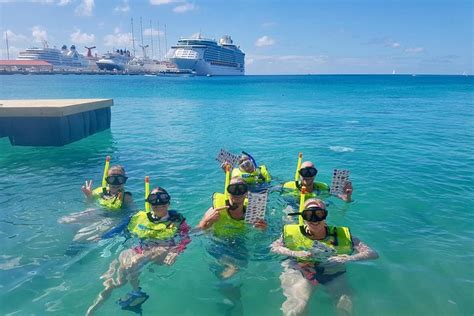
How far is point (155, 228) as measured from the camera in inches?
262

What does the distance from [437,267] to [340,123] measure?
21.7 m

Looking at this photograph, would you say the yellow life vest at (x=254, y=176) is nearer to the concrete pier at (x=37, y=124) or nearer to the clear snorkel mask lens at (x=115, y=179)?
the clear snorkel mask lens at (x=115, y=179)

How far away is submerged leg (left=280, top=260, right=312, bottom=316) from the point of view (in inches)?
224

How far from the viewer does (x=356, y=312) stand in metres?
6.09

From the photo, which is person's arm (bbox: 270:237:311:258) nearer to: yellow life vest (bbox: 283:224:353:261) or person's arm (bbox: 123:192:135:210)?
yellow life vest (bbox: 283:224:353:261)

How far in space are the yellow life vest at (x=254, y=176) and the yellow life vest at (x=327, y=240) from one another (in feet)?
12.3

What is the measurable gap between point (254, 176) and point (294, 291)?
462 cm

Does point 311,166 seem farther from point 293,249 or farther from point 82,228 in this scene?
point 82,228

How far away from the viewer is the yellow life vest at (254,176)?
10.1m

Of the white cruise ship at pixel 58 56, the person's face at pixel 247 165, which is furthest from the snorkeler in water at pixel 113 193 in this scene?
the white cruise ship at pixel 58 56

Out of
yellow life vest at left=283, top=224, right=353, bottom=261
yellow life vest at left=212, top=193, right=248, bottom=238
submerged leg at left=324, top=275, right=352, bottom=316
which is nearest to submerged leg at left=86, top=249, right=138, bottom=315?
yellow life vest at left=212, top=193, right=248, bottom=238

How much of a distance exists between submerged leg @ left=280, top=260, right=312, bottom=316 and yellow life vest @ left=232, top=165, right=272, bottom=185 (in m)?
3.98

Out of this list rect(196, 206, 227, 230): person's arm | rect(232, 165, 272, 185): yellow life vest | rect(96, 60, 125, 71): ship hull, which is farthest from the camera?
rect(96, 60, 125, 71): ship hull

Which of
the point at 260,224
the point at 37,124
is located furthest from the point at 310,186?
the point at 37,124
